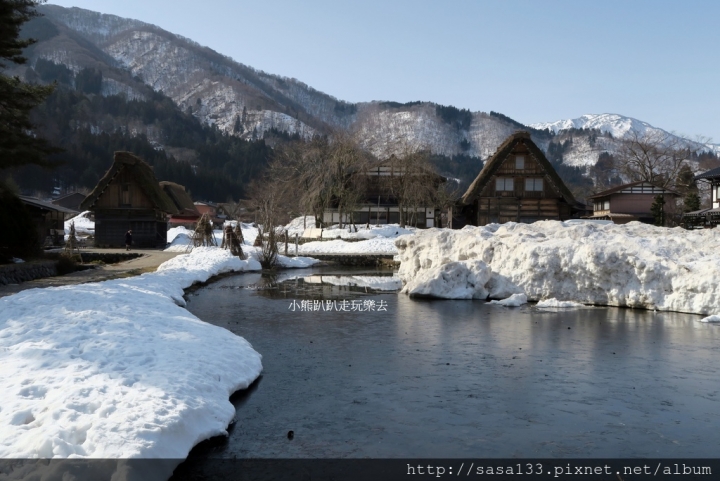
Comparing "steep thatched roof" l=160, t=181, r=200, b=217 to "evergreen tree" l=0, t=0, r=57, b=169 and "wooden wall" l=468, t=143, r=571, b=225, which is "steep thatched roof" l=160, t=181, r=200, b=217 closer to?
"wooden wall" l=468, t=143, r=571, b=225

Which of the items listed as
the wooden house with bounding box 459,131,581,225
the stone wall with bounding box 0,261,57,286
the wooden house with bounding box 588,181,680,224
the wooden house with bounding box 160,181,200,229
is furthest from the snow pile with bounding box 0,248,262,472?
the wooden house with bounding box 588,181,680,224

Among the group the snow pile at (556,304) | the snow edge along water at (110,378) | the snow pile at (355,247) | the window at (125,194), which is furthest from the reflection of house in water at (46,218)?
the snow pile at (556,304)

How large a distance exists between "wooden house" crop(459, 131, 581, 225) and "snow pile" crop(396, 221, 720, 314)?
26518 mm

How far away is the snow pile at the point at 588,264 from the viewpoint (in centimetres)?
1441

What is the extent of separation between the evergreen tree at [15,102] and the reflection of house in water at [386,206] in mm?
33513

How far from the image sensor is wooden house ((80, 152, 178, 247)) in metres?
41.8

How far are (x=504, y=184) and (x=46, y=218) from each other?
35.0m

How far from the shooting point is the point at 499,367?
8859mm

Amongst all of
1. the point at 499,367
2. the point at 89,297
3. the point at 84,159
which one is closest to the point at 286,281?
the point at 89,297

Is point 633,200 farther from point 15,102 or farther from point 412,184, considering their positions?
point 15,102

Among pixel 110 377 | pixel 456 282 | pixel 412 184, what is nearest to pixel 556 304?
pixel 456 282

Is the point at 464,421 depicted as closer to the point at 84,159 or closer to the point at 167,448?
the point at 167,448

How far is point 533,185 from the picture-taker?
46156 mm

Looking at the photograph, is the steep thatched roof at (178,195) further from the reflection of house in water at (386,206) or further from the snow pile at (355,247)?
the snow pile at (355,247)
